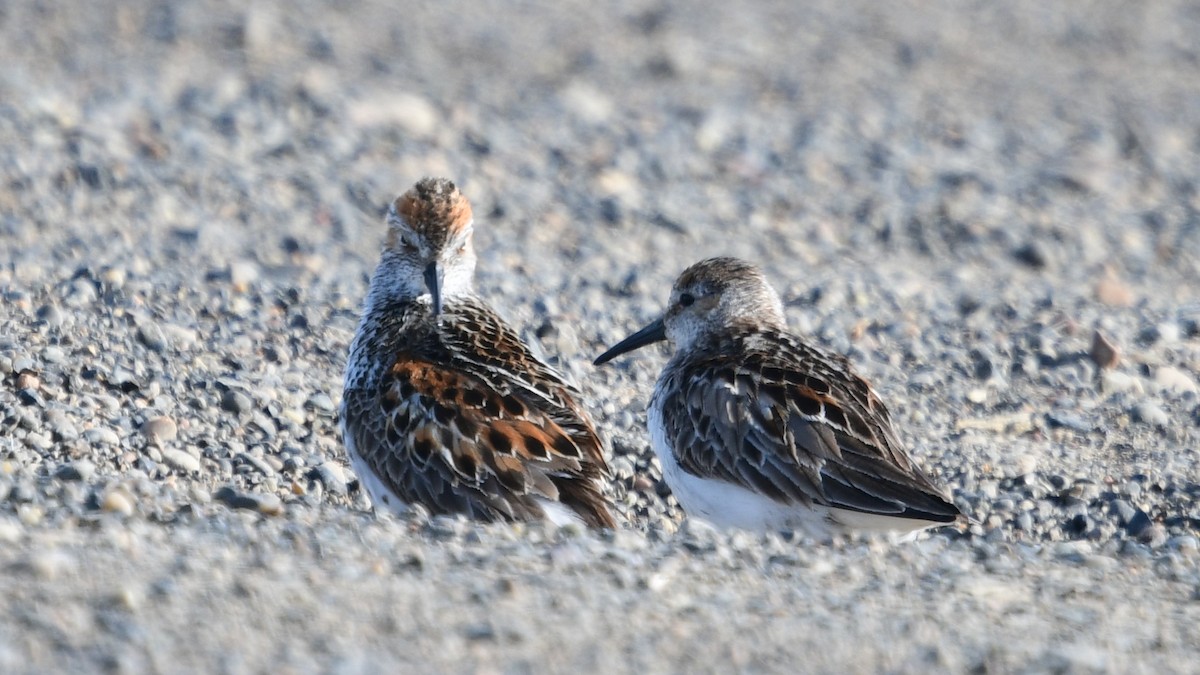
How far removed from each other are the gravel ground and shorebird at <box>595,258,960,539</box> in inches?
13.7

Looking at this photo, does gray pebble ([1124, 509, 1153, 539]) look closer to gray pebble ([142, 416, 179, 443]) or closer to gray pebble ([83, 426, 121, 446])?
gray pebble ([142, 416, 179, 443])

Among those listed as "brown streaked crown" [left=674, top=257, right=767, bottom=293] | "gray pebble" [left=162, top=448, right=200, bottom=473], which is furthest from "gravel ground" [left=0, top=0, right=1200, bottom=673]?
"brown streaked crown" [left=674, top=257, right=767, bottom=293]

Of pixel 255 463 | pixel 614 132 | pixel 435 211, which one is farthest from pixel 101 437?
pixel 614 132

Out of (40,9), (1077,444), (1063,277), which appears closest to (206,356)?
(1077,444)

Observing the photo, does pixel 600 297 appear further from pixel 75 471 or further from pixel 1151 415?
pixel 75 471

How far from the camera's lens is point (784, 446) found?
7.39 meters

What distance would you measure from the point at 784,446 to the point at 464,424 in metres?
1.39

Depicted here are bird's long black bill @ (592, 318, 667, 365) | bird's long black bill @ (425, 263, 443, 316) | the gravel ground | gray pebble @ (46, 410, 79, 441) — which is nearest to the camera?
the gravel ground

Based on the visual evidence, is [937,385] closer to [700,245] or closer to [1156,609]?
[700,245]

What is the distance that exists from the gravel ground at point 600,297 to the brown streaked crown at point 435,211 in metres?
1.12

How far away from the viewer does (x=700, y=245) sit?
42.9ft

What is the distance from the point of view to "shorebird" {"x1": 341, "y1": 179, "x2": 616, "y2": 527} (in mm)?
7117

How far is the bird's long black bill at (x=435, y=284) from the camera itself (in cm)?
845

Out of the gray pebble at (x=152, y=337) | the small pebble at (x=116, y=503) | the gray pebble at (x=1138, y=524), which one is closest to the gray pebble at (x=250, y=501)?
the small pebble at (x=116, y=503)
